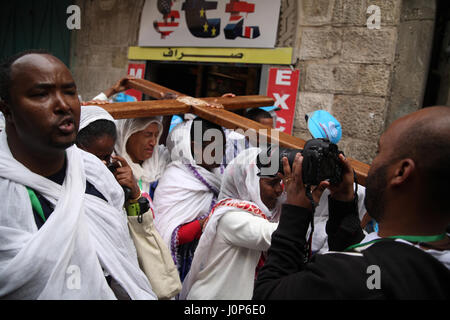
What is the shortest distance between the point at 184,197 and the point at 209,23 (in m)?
3.35

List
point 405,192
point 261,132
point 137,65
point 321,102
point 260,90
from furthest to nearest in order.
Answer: point 137,65 → point 260,90 → point 321,102 → point 261,132 → point 405,192

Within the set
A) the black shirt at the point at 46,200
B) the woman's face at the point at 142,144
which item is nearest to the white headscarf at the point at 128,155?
the woman's face at the point at 142,144

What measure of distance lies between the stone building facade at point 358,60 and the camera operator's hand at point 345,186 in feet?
8.71

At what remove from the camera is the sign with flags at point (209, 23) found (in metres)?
4.10

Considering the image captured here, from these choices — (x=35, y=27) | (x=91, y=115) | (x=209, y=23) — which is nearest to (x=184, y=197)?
(x=91, y=115)

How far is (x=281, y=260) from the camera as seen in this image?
89cm

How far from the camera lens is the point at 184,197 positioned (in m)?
1.94

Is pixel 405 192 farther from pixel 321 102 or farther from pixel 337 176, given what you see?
pixel 321 102

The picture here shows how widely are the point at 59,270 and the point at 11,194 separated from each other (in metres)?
0.24

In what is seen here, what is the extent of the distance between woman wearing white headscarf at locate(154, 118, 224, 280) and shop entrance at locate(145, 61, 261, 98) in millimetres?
3307

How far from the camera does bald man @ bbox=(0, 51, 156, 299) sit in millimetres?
853

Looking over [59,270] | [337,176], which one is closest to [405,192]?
[337,176]

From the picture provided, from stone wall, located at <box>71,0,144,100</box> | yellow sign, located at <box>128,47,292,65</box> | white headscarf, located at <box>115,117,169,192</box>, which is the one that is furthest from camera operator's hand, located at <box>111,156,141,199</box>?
stone wall, located at <box>71,0,144,100</box>

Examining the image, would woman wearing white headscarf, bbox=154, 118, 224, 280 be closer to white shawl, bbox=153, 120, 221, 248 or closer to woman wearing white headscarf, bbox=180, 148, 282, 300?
white shawl, bbox=153, 120, 221, 248
